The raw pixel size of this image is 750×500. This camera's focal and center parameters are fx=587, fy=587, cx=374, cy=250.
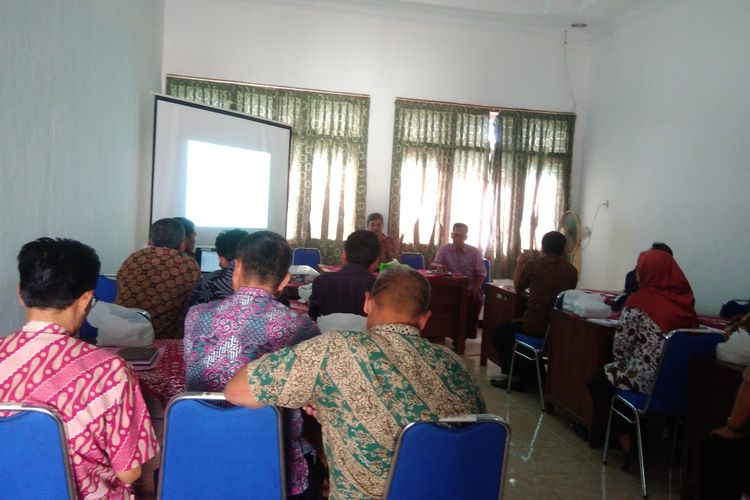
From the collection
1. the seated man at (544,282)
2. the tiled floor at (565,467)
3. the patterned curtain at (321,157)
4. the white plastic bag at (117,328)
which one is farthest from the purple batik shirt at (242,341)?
the patterned curtain at (321,157)

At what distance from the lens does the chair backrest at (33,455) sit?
133 centimetres

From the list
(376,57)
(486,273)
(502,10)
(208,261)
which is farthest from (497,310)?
(502,10)

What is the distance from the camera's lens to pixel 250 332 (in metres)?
1.87

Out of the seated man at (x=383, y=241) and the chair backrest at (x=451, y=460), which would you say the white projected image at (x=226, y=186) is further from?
the chair backrest at (x=451, y=460)

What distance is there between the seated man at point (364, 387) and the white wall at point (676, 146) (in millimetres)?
4252

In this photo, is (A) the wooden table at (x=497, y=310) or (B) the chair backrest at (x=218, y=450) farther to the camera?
(A) the wooden table at (x=497, y=310)

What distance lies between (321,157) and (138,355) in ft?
17.0

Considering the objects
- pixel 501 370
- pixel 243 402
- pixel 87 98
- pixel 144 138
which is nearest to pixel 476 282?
pixel 501 370

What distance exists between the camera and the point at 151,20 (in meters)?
5.88

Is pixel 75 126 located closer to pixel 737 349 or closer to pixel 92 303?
pixel 92 303

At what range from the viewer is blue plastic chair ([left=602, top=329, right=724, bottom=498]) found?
2.94 m

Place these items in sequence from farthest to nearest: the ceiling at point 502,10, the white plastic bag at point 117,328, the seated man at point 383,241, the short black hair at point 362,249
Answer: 1. the ceiling at point 502,10
2. the seated man at point 383,241
3. the short black hair at point 362,249
4. the white plastic bag at point 117,328

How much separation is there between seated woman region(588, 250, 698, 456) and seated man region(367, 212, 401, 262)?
321cm

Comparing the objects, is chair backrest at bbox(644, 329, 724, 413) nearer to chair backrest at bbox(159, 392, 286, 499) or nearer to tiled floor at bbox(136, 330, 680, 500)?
tiled floor at bbox(136, 330, 680, 500)
